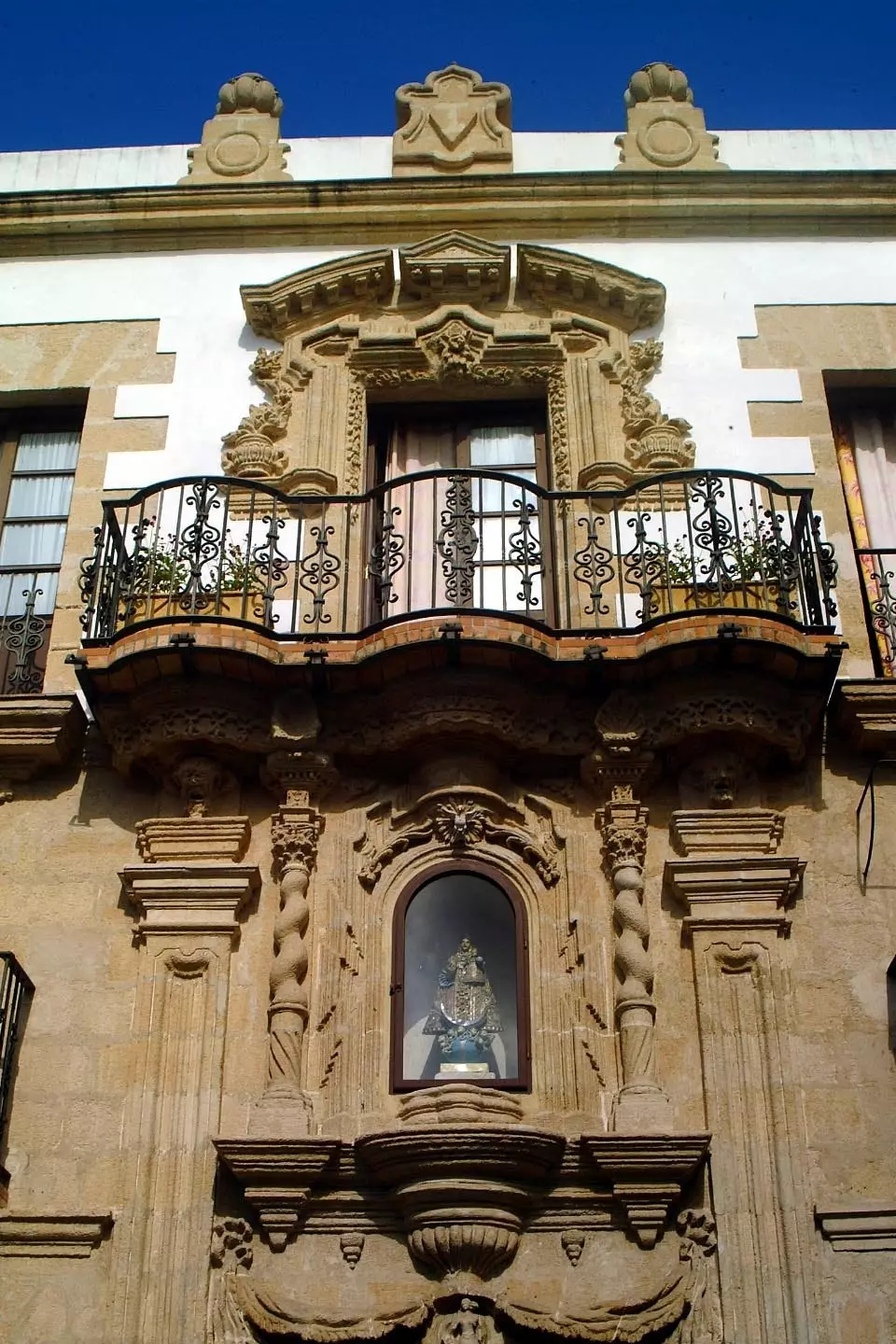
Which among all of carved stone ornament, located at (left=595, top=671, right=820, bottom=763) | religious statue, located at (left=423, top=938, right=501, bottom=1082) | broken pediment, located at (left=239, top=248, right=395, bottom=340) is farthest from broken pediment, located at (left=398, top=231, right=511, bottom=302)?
religious statue, located at (left=423, top=938, right=501, bottom=1082)

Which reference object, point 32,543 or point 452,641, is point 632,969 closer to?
point 452,641

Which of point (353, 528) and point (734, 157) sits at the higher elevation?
point (734, 157)

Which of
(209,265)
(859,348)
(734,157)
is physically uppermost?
(734,157)

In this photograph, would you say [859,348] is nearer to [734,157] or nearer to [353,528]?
[734,157]

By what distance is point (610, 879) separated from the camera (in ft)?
27.0

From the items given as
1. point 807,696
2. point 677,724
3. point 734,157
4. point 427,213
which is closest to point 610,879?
point 677,724

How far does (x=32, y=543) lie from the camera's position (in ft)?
33.1

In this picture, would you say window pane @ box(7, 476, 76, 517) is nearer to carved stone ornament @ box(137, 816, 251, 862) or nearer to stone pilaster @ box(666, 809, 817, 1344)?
carved stone ornament @ box(137, 816, 251, 862)

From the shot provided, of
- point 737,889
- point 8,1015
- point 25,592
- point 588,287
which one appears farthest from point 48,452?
point 737,889

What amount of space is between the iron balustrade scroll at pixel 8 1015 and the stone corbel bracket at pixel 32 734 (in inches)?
44.0

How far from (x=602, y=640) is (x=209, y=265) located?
432cm

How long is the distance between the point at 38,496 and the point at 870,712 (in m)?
5.10

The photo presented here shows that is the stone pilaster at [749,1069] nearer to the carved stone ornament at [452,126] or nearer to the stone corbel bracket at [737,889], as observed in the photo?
the stone corbel bracket at [737,889]

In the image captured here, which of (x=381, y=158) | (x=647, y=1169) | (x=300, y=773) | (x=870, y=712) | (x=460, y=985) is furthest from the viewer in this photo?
(x=381, y=158)
